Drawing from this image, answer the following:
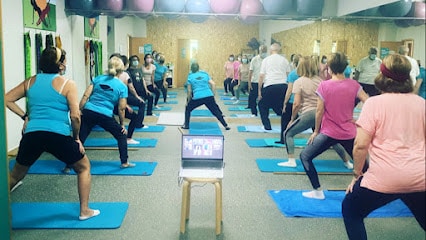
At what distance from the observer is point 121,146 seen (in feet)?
15.5

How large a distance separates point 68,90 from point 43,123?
282 millimetres

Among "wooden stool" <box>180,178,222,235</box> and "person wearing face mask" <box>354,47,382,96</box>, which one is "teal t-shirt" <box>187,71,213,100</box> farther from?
"wooden stool" <box>180,178,222,235</box>

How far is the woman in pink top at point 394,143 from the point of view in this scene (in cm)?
206

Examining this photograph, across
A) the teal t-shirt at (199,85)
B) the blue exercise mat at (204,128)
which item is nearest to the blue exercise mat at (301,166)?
the blue exercise mat at (204,128)

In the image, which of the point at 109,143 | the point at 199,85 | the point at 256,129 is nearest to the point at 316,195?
the point at 109,143

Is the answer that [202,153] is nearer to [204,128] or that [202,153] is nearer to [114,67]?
[114,67]

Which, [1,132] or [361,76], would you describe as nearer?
[1,132]

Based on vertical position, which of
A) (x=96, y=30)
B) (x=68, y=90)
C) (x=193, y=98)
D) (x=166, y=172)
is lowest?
(x=166, y=172)

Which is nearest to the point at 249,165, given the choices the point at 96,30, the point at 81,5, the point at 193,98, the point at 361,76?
the point at 361,76

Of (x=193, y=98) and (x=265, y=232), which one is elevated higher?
(x=193, y=98)

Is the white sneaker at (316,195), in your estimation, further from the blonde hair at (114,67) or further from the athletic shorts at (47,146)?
the blonde hair at (114,67)

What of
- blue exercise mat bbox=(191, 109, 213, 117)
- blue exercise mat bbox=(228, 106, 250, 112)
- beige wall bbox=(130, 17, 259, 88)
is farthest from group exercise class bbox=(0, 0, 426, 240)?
beige wall bbox=(130, 17, 259, 88)

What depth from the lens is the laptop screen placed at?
10.4 ft

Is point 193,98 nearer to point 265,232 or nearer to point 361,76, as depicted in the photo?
point 361,76
